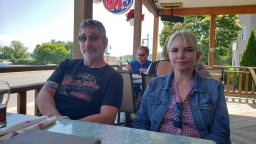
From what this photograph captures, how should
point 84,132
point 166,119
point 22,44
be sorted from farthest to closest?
point 22,44, point 166,119, point 84,132

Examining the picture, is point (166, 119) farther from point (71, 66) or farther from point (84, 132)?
point (71, 66)

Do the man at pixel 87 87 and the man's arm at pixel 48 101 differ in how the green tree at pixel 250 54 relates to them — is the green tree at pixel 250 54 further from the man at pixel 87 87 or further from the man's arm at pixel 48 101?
the man's arm at pixel 48 101

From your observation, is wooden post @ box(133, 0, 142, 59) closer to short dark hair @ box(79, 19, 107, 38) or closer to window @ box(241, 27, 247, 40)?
short dark hair @ box(79, 19, 107, 38)

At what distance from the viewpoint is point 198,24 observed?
561 inches

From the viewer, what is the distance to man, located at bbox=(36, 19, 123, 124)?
1.35 meters

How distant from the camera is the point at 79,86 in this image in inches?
56.4

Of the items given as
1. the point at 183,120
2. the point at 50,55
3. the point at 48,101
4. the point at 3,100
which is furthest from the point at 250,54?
the point at 3,100

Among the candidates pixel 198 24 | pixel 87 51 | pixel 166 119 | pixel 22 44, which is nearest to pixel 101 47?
pixel 87 51

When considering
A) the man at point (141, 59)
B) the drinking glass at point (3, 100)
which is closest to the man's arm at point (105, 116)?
the drinking glass at point (3, 100)

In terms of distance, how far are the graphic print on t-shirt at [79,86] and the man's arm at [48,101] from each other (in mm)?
72

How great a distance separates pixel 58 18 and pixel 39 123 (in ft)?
19.9

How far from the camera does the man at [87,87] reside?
53.3 inches

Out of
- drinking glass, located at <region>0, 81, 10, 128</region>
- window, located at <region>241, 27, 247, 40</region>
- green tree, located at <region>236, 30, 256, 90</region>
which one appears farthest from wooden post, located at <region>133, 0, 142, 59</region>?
window, located at <region>241, 27, 247, 40</region>

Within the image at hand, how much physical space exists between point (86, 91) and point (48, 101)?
30 centimetres
